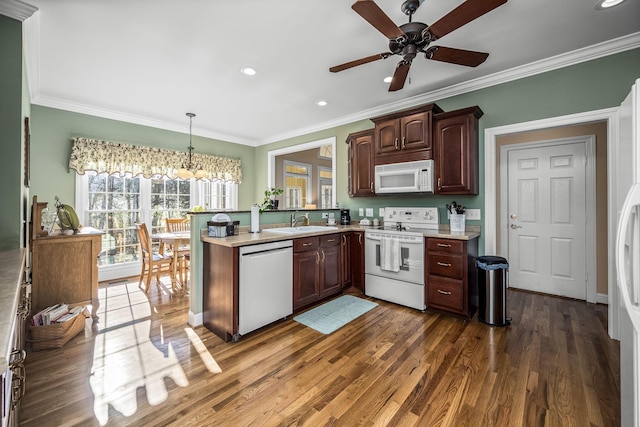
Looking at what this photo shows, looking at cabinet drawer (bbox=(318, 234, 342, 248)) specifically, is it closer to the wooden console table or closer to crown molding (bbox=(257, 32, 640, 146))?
crown molding (bbox=(257, 32, 640, 146))

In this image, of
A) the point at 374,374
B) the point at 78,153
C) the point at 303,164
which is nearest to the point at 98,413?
the point at 374,374

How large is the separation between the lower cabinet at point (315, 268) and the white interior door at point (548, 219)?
2.56 metres

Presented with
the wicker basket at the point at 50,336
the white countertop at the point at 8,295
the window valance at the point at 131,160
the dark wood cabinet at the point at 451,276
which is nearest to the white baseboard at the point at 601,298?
the dark wood cabinet at the point at 451,276

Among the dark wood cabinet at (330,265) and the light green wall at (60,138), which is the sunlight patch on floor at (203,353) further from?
the light green wall at (60,138)

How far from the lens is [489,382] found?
6.26ft

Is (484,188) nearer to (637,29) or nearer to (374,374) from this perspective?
(637,29)

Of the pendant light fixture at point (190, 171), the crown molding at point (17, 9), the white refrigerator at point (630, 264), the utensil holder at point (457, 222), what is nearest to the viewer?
A: the white refrigerator at point (630, 264)

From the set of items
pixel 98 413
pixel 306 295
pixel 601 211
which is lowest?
pixel 98 413

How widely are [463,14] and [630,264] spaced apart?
1.54m

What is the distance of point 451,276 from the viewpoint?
2938 mm

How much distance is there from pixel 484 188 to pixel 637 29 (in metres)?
1.74

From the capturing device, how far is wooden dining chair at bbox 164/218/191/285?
402 cm

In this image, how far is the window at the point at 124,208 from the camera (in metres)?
4.30

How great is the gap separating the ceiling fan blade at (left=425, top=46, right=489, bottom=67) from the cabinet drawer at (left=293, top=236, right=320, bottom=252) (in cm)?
202
